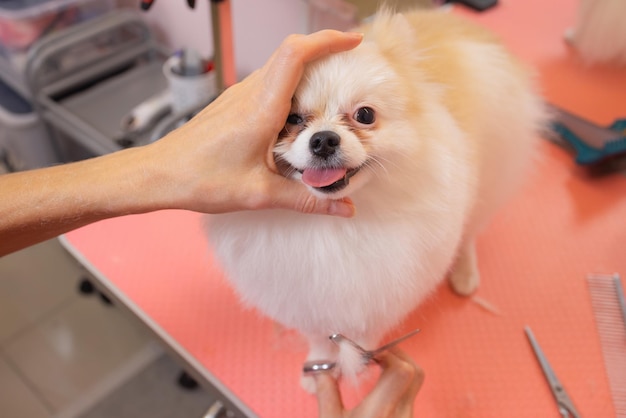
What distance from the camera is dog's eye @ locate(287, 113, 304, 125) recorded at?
566 mm

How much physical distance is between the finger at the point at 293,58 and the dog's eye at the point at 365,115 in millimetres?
74

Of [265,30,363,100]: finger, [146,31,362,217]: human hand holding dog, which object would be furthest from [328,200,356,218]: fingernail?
[265,30,363,100]: finger

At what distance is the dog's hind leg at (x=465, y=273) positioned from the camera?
0.96 metres

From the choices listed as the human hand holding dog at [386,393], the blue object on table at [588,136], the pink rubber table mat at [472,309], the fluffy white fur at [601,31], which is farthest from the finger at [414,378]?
the fluffy white fur at [601,31]

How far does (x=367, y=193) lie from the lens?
1.98 ft

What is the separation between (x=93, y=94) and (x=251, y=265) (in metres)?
1.33

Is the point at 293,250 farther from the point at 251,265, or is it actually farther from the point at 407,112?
the point at 407,112

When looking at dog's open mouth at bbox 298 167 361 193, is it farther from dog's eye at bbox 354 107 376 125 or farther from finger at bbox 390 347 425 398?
finger at bbox 390 347 425 398

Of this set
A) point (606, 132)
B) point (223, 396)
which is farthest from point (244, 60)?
point (223, 396)

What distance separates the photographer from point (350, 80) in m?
0.56

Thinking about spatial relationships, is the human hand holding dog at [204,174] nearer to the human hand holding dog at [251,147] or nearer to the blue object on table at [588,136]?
the human hand holding dog at [251,147]

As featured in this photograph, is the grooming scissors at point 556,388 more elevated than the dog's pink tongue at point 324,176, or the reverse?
the dog's pink tongue at point 324,176

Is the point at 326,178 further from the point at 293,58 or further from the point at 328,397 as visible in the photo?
the point at 328,397

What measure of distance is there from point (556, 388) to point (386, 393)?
36 cm
